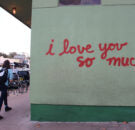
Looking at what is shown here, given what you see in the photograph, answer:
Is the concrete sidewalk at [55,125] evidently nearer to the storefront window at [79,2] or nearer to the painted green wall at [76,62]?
the painted green wall at [76,62]

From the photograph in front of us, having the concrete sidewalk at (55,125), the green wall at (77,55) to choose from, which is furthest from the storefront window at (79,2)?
the concrete sidewalk at (55,125)

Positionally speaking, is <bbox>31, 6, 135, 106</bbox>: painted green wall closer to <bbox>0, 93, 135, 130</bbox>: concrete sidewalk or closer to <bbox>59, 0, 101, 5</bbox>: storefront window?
<bbox>59, 0, 101, 5</bbox>: storefront window

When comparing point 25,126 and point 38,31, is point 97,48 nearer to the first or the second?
point 38,31

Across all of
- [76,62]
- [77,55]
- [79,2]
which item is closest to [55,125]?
[76,62]

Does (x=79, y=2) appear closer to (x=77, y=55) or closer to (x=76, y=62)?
(x=77, y=55)

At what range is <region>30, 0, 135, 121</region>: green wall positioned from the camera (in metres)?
4.45

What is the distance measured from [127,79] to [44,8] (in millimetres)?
3063

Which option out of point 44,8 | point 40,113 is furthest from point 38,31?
point 40,113

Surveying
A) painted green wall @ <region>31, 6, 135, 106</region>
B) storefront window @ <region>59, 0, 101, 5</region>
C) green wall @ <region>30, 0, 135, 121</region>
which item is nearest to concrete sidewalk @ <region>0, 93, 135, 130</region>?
green wall @ <region>30, 0, 135, 121</region>

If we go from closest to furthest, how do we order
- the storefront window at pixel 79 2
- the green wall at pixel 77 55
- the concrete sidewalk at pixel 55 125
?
the concrete sidewalk at pixel 55 125 < the green wall at pixel 77 55 < the storefront window at pixel 79 2

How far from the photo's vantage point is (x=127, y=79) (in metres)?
4.42

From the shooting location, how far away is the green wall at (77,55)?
4.45 meters

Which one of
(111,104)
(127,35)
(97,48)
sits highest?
(127,35)

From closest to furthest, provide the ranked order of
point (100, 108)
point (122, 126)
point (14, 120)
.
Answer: point (122, 126) → point (100, 108) → point (14, 120)
